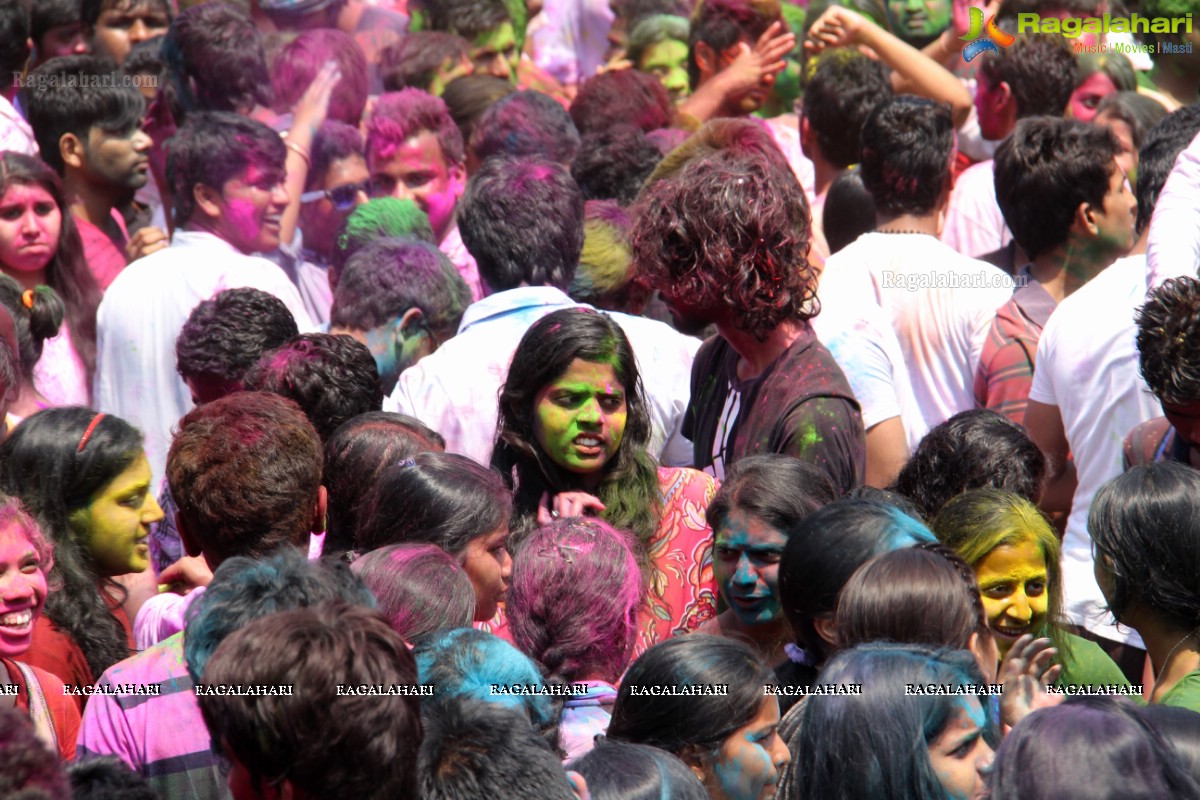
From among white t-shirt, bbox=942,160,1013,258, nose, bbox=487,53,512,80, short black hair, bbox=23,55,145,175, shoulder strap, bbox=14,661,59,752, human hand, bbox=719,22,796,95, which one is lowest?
white t-shirt, bbox=942,160,1013,258

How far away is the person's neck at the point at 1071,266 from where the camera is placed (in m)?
4.89

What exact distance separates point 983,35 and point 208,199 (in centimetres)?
423

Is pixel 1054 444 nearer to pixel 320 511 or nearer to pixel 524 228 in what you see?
pixel 524 228

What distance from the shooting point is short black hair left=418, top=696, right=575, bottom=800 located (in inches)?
84.4

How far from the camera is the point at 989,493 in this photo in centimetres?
336

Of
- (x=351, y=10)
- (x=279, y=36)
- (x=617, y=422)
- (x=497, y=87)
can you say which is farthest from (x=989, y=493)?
(x=351, y=10)

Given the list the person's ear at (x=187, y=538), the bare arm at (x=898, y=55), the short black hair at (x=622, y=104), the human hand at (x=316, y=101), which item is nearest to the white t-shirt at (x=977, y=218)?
the bare arm at (x=898, y=55)

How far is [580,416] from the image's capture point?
3703 mm

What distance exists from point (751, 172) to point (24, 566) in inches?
85.1

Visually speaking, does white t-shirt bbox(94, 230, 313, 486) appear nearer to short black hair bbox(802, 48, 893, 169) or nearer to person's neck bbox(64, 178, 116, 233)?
person's neck bbox(64, 178, 116, 233)

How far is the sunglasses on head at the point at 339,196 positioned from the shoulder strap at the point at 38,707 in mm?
3943

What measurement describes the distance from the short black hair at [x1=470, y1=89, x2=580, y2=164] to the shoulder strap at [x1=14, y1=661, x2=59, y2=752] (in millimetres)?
3840

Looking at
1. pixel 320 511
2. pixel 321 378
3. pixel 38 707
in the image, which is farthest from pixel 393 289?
pixel 38 707

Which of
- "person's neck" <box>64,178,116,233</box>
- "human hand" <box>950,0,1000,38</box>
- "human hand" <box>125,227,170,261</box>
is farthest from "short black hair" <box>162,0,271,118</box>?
"human hand" <box>950,0,1000,38</box>
